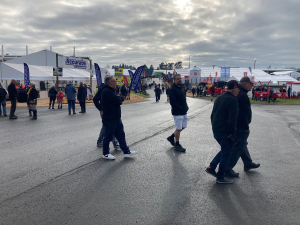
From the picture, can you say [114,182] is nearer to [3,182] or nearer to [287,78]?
[3,182]

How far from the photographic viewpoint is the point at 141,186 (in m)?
4.34

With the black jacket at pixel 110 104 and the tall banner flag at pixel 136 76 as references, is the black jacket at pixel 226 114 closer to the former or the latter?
the black jacket at pixel 110 104

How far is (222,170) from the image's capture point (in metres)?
4.46

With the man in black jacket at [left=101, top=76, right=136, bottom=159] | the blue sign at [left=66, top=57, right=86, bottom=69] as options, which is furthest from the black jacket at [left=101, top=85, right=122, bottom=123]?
the blue sign at [left=66, top=57, right=86, bottom=69]

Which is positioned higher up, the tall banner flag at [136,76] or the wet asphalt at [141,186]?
the tall banner flag at [136,76]

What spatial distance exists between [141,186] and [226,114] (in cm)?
181

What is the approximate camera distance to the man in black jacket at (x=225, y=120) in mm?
4223

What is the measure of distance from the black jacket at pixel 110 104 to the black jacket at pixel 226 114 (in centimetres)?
222

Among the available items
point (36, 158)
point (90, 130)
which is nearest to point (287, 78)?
point (90, 130)

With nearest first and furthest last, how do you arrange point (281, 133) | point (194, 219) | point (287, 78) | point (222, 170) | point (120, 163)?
point (194, 219), point (222, 170), point (120, 163), point (281, 133), point (287, 78)

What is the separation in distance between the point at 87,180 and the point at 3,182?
1412 millimetres

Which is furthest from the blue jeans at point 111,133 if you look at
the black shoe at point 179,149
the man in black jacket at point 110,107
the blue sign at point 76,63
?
the blue sign at point 76,63

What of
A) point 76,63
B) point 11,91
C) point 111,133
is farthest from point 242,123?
point 76,63

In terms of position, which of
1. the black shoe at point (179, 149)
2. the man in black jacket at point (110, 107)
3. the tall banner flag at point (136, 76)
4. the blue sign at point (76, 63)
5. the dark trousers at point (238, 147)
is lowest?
the black shoe at point (179, 149)
